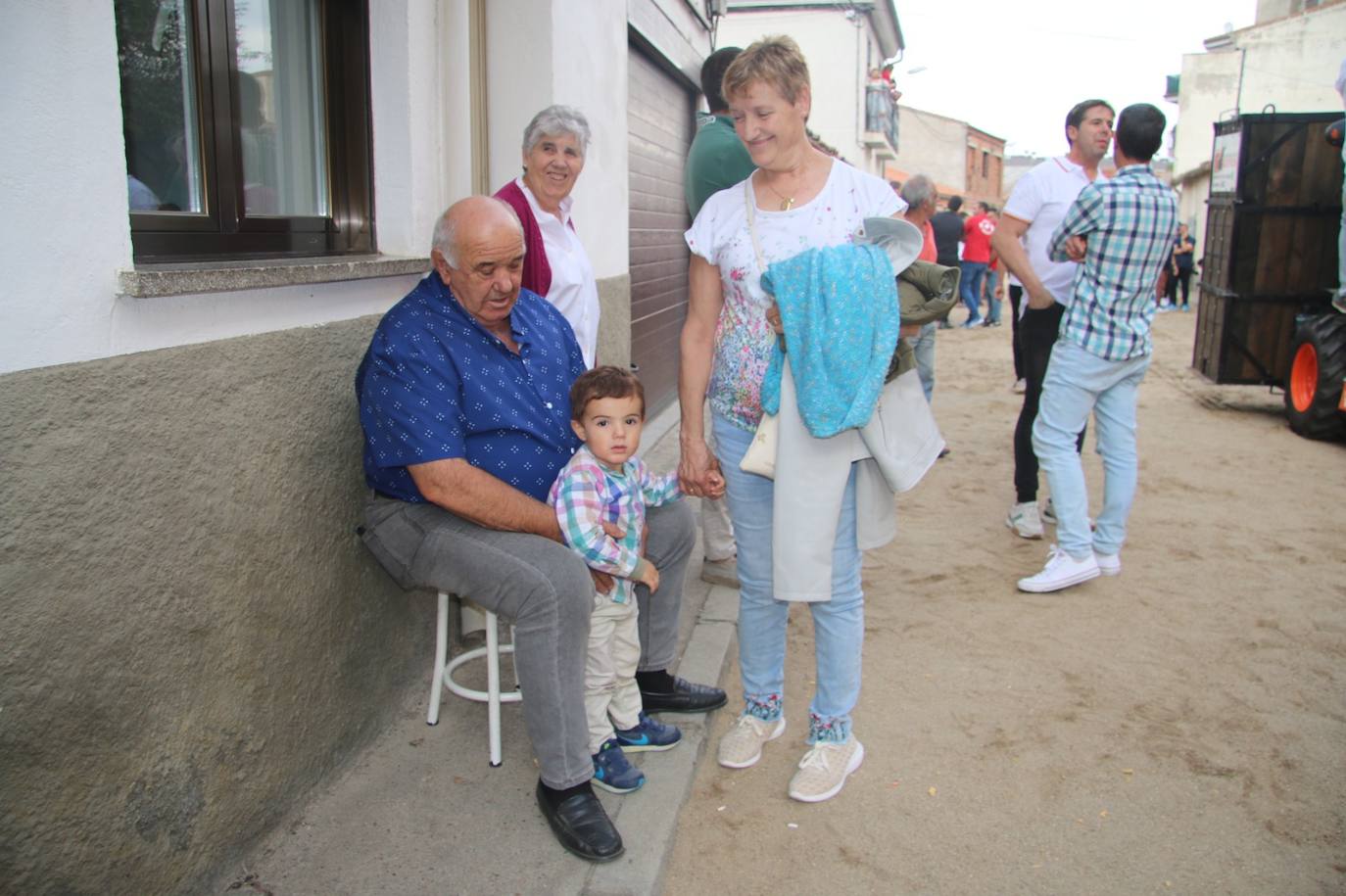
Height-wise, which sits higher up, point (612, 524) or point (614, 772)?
point (612, 524)

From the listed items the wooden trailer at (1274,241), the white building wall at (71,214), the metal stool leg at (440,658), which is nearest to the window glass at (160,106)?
the white building wall at (71,214)

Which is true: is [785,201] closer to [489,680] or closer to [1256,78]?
[489,680]

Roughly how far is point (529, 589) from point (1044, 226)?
141 inches

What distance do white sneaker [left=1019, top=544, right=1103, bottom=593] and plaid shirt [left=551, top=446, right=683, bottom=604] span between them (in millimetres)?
2287

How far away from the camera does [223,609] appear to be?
2.38 meters

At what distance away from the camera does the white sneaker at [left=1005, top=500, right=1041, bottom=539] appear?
17.6 feet

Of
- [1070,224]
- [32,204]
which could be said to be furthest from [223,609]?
[1070,224]

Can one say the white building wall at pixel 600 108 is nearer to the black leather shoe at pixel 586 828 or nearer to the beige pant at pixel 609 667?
the beige pant at pixel 609 667

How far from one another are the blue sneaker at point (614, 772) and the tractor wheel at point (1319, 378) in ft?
21.6

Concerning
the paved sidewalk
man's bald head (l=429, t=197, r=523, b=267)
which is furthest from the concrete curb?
man's bald head (l=429, t=197, r=523, b=267)

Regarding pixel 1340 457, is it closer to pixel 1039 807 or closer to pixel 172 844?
pixel 1039 807

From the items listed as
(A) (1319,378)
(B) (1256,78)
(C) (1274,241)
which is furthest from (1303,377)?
(B) (1256,78)

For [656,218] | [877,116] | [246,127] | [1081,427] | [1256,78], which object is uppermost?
[1256,78]

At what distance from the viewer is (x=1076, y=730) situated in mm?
3402
